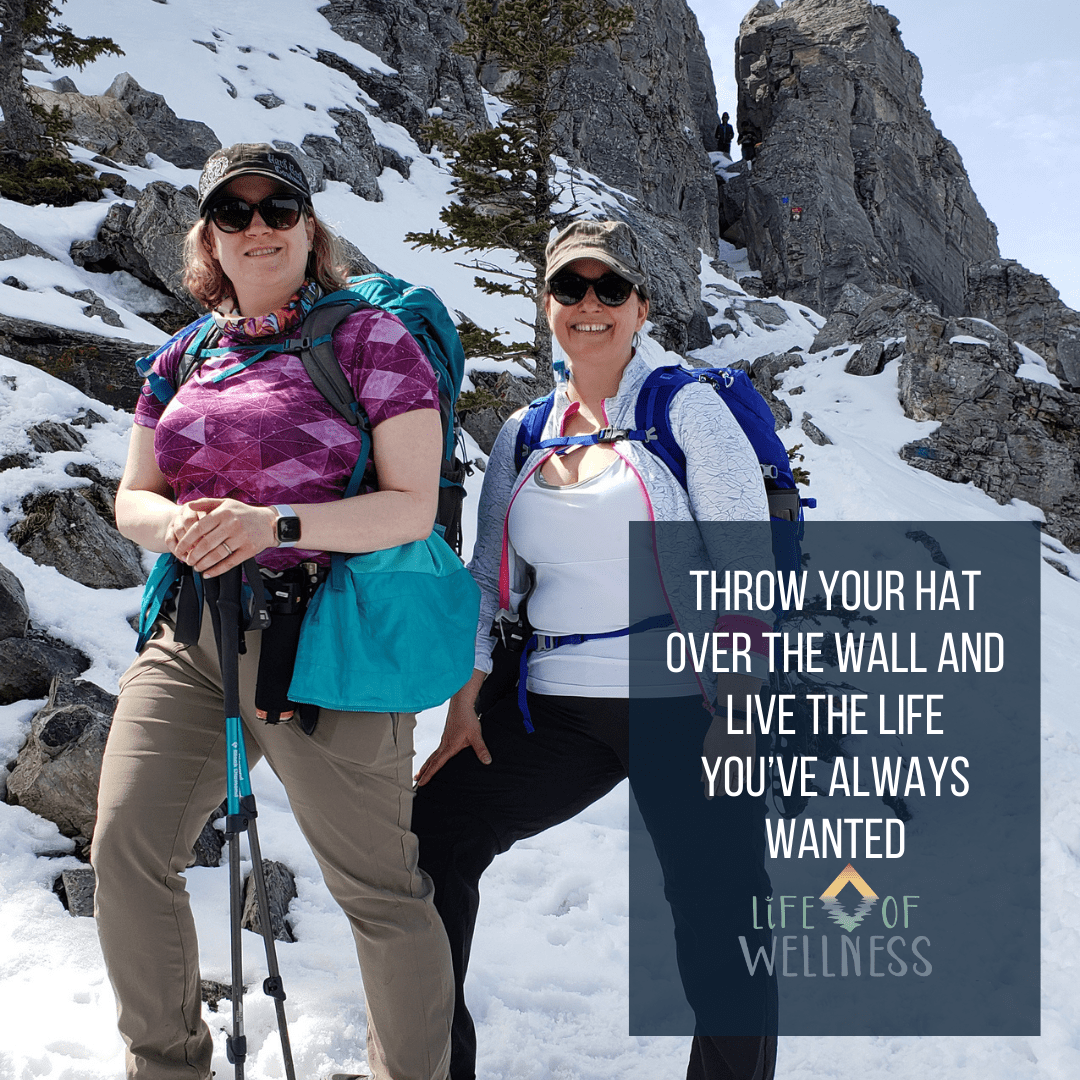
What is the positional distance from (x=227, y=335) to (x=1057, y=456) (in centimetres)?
2244

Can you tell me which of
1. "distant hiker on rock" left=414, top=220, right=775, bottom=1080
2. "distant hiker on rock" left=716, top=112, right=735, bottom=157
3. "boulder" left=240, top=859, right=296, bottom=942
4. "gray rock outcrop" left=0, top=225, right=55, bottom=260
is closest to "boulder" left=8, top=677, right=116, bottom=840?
"boulder" left=240, top=859, right=296, bottom=942

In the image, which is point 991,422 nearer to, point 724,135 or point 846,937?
point 846,937

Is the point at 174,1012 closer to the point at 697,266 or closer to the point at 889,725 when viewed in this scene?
the point at 889,725

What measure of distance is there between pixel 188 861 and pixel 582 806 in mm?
1285

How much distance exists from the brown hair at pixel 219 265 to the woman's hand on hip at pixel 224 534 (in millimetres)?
856

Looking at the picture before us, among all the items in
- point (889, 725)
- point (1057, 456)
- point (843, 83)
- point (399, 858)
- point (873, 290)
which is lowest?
point (399, 858)

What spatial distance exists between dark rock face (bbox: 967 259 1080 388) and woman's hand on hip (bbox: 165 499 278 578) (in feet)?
112

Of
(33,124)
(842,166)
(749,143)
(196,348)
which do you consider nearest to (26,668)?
(196,348)

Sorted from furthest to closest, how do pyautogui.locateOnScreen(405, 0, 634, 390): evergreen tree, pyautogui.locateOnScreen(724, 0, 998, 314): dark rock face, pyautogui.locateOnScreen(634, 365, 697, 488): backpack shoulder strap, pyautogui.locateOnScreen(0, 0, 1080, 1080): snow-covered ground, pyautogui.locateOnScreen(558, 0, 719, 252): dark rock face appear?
pyautogui.locateOnScreen(724, 0, 998, 314): dark rock face
pyautogui.locateOnScreen(558, 0, 719, 252): dark rock face
pyautogui.locateOnScreen(405, 0, 634, 390): evergreen tree
pyautogui.locateOnScreen(0, 0, 1080, 1080): snow-covered ground
pyautogui.locateOnScreen(634, 365, 697, 488): backpack shoulder strap

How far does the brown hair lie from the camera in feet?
8.49

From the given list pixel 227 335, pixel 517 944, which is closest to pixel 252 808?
pixel 227 335

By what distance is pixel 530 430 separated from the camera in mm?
3068

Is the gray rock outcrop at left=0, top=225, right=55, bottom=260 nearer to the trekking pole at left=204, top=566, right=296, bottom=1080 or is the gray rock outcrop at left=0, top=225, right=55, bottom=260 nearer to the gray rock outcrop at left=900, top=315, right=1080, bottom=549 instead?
the trekking pole at left=204, top=566, right=296, bottom=1080

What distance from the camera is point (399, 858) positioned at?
228cm
